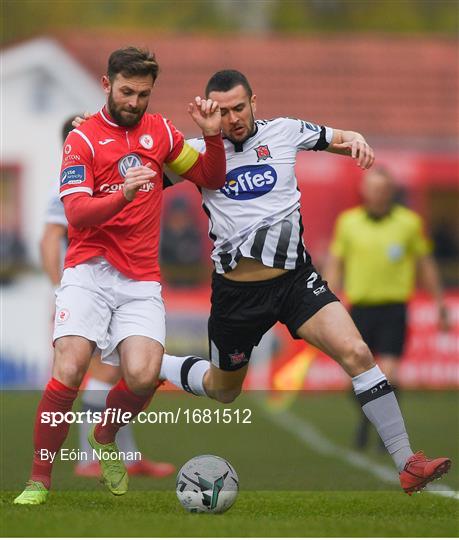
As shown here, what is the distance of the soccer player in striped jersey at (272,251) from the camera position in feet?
25.3

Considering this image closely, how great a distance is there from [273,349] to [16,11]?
933 inches

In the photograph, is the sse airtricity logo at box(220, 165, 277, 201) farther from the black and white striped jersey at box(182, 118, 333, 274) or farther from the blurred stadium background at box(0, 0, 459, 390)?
the blurred stadium background at box(0, 0, 459, 390)

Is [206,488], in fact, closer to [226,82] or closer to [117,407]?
[117,407]

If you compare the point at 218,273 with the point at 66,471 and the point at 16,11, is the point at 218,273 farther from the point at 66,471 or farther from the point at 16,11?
the point at 16,11

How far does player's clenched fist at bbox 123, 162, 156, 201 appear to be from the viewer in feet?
23.1

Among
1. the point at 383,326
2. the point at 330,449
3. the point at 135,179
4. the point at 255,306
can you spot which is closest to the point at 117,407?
the point at 255,306

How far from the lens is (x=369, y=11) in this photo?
45.0 m

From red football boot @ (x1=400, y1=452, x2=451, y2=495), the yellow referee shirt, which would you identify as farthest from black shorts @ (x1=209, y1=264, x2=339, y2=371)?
the yellow referee shirt

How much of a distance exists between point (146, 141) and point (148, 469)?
2990mm

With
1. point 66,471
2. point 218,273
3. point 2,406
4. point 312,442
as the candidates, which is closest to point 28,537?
point 218,273

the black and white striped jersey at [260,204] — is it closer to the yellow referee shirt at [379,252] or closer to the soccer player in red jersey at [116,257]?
the soccer player in red jersey at [116,257]

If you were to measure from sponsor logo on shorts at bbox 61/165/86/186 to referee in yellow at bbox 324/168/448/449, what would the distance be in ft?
17.5

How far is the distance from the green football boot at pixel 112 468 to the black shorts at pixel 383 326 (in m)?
4.99

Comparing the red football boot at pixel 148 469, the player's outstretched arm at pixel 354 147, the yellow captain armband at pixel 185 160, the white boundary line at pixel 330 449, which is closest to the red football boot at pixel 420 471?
the white boundary line at pixel 330 449
